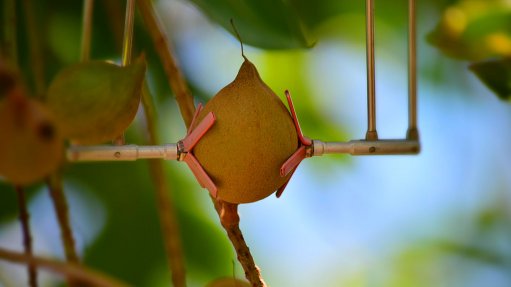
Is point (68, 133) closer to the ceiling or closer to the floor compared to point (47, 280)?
closer to the ceiling

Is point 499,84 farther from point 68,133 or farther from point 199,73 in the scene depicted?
point 199,73

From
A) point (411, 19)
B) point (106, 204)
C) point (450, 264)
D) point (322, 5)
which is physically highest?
point (322, 5)

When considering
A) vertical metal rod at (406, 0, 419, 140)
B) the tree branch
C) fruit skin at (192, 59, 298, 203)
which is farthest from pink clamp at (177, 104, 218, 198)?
the tree branch

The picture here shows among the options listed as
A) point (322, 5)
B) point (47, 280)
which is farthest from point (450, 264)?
point (47, 280)

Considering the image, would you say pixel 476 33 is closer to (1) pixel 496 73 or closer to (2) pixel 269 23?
(1) pixel 496 73

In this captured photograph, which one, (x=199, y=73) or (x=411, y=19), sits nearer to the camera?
(x=411, y=19)

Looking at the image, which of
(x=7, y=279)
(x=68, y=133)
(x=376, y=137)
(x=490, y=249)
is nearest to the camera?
(x=68, y=133)
